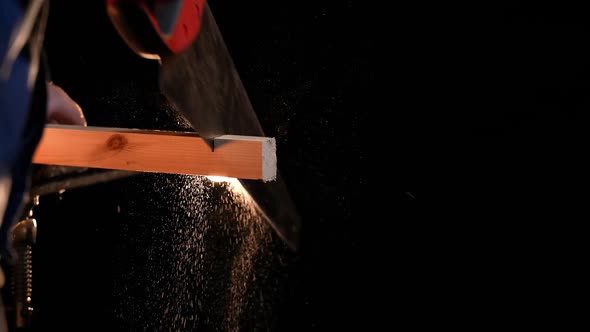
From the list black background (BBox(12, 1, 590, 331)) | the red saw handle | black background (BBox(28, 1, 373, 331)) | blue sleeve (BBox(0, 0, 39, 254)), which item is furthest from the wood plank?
black background (BBox(12, 1, 590, 331))

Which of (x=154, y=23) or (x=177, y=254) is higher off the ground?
(x=154, y=23)

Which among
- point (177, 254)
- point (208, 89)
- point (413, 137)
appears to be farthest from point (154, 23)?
point (177, 254)

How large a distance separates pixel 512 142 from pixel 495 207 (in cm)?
39

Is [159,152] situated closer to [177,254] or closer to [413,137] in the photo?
[413,137]

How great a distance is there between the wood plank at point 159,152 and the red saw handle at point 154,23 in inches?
22.9

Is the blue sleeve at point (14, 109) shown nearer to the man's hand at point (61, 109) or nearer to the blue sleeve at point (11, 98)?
the blue sleeve at point (11, 98)

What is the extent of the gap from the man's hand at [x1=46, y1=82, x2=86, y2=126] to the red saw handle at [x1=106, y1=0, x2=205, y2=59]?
0.89 m

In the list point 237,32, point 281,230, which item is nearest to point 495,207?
point 281,230

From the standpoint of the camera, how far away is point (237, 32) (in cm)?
265

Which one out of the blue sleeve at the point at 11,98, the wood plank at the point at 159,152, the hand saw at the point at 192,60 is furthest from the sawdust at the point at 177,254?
the blue sleeve at the point at 11,98

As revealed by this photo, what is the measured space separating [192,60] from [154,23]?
0.35m

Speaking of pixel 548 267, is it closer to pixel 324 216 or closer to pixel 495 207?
pixel 495 207

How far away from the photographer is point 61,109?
1.57 m

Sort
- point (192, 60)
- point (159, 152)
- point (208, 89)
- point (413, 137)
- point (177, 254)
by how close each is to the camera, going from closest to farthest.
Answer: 1. point (192, 60)
2. point (208, 89)
3. point (159, 152)
4. point (413, 137)
5. point (177, 254)
